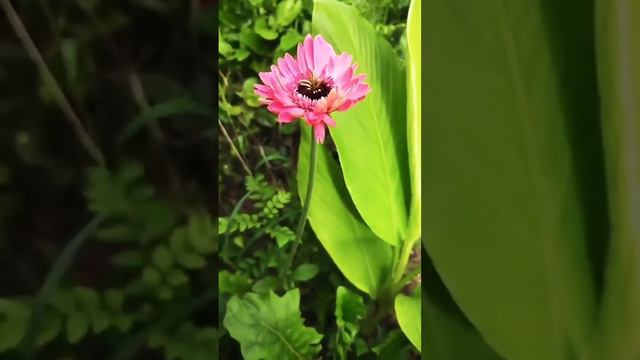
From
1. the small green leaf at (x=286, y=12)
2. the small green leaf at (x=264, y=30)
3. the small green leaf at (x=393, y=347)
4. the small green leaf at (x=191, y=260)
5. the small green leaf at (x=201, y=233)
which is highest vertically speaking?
the small green leaf at (x=286, y=12)

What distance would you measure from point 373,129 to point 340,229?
147 mm

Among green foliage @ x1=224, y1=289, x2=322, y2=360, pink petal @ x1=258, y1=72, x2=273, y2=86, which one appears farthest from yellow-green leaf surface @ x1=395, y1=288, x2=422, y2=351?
pink petal @ x1=258, y1=72, x2=273, y2=86

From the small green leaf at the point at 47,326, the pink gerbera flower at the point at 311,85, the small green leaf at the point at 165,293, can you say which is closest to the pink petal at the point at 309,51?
the pink gerbera flower at the point at 311,85

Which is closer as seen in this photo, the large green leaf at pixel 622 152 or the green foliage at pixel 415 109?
the large green leaf at pixel 622 152

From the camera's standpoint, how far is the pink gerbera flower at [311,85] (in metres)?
1.11

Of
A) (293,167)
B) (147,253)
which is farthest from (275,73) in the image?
(147,253)

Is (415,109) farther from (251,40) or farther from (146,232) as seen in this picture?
(146,232)

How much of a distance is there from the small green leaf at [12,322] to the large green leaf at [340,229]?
0.39 metres

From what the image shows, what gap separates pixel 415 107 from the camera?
1.13 m

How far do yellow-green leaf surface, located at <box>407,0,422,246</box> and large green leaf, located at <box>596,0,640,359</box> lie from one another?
24 cm

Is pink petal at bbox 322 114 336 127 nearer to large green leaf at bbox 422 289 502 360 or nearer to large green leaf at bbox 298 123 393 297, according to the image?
large green leaf at bbox 298 123 393 297

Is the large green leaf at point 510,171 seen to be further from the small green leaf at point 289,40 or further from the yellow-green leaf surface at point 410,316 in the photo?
the small green leaf at point 289,40

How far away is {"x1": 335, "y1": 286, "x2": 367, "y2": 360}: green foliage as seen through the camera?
113cm

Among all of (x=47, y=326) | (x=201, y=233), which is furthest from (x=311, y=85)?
(x=47, y=326)
